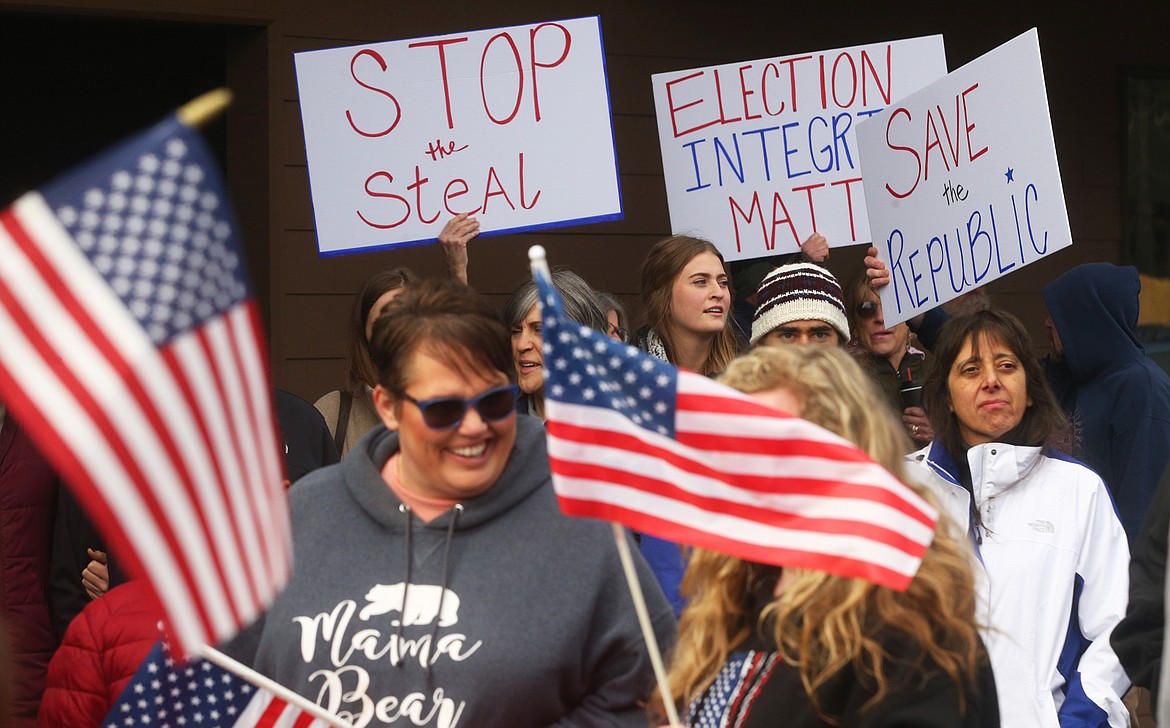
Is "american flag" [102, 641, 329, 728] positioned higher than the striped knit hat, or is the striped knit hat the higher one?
the striped knit hat

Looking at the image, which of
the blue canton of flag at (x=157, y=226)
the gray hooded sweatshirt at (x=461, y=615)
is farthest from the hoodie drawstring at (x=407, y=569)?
the blue canton of flag at (x=157, y=226)

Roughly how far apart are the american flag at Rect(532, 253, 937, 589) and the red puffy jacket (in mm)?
1369

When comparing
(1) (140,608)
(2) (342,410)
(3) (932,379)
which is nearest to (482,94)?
(2) (342,410)

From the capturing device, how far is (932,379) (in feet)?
16.9

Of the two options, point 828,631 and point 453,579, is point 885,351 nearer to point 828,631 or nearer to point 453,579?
point 453,579

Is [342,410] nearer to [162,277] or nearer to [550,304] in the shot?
[550,304]

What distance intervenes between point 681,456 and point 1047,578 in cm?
213

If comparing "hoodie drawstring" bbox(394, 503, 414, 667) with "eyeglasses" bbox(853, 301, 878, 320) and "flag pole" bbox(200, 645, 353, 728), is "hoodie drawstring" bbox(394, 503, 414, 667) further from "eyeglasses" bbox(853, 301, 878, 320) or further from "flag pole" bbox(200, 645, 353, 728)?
"eyeglasses" bbox(853, 301, 878, 320)

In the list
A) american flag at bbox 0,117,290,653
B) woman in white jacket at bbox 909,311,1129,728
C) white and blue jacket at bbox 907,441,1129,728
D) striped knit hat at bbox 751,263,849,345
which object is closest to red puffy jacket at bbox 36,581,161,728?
american flag at bbox 0,117,290,653

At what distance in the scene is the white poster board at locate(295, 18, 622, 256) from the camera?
5984mm

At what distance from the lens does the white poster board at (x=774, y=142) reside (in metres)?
6.58

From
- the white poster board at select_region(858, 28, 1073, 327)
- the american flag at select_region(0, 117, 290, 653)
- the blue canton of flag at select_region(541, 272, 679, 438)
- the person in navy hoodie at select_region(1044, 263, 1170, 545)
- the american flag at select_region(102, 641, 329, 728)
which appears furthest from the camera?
the white poster board at select_region(858, 28, 1073, 327)

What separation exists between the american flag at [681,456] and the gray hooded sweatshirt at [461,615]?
0.47 meters

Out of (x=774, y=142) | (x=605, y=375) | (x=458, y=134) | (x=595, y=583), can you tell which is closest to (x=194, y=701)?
(x=595, y=583)
